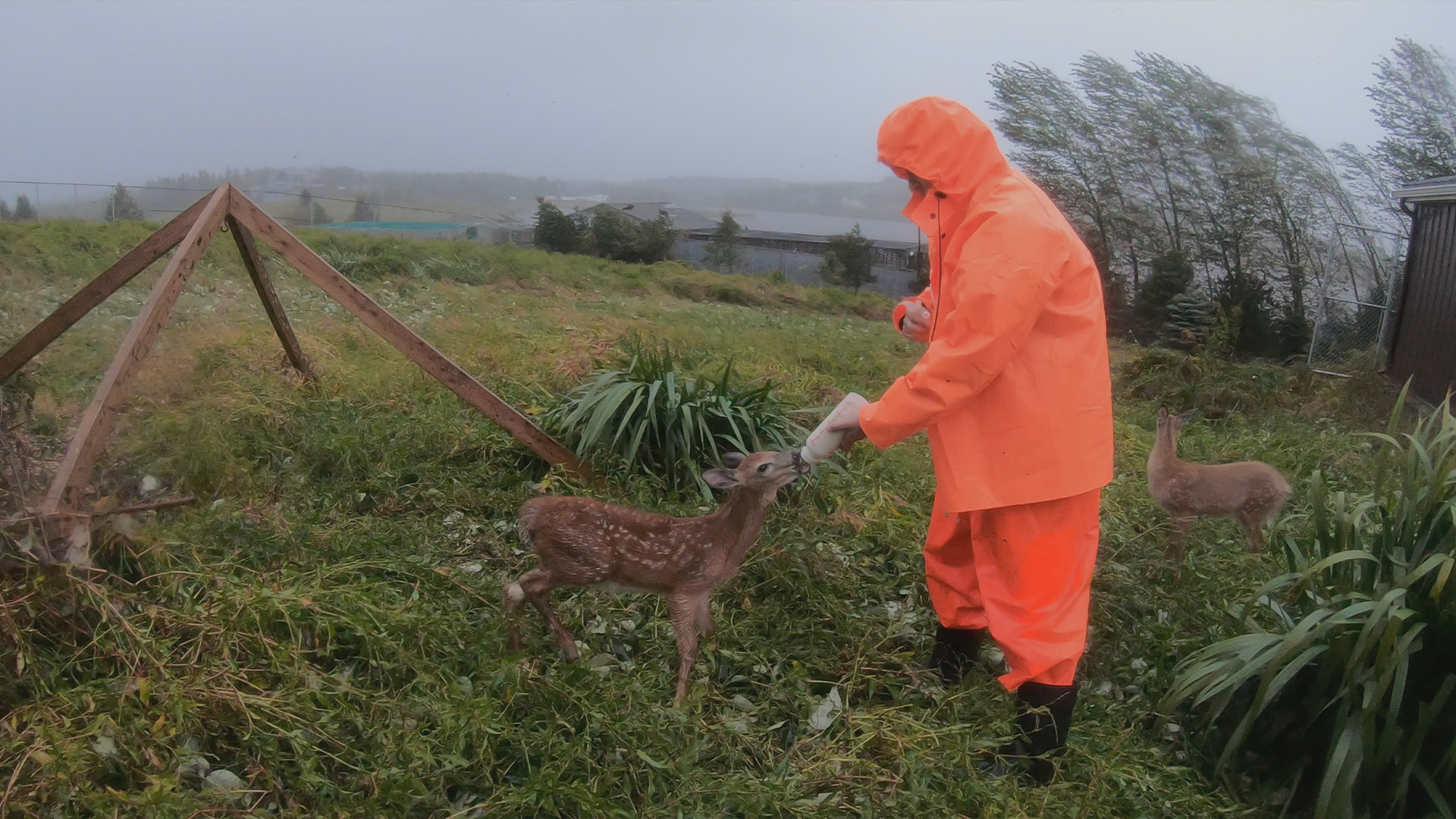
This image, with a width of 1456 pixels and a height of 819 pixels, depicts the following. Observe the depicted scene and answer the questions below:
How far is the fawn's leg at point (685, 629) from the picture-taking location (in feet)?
12.7

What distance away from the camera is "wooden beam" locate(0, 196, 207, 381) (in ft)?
16.5

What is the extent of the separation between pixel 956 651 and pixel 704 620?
1.03m

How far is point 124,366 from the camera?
430cm

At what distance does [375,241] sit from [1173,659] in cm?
1192

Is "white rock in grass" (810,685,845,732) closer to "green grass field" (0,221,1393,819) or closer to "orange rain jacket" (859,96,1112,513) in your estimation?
"green grass field" (0,221,1393,819)

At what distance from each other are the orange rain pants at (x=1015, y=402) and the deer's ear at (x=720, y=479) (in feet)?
1.96

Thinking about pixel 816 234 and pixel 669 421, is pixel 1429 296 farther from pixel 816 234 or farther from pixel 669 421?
pixel 669 421

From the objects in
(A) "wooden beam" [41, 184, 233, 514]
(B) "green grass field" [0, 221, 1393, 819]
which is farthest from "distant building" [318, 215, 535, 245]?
(A) "wooden beam" [41, 184, 233, 514]

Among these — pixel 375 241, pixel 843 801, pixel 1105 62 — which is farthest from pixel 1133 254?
pixel 843 801

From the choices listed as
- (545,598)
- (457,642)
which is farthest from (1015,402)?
(457,642)

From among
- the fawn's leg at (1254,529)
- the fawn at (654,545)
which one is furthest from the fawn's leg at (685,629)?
the fawn's leg at (1254,529)

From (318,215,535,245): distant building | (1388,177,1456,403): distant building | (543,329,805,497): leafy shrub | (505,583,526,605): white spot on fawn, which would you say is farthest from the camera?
(318,215,535,245): distant building

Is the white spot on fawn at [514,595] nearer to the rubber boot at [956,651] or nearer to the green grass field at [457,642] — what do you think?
the green grass field at [457,642]

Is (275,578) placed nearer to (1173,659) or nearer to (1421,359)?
(1173,659)
